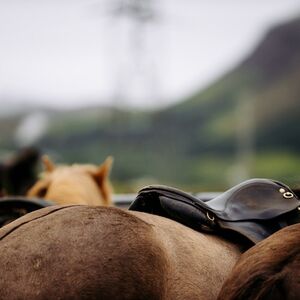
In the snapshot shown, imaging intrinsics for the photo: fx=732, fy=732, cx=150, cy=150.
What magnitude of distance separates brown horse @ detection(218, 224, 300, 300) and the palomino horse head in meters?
1.98

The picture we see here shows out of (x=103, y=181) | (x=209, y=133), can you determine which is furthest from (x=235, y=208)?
(x=209, y=133)

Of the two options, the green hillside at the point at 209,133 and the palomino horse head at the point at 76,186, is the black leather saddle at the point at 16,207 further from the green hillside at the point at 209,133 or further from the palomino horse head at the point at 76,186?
the green hillside at the point at 209,133

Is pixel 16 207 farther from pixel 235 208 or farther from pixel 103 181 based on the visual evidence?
pixel 103 181

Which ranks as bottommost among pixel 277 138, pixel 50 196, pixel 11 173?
pixel 277 138

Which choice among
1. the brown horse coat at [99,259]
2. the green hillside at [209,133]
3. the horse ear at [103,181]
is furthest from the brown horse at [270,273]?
the green hillside at [209,133]

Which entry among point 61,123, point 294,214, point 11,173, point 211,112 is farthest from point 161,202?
point 211,112

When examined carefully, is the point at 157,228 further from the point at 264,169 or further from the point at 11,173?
the point at 264,169

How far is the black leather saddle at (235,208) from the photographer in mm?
2553

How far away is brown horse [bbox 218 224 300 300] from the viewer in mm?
1929

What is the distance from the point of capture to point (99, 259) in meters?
2.06

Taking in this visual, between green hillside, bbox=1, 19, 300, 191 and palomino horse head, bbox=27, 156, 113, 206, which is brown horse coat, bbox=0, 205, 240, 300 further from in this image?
green hillside, bbox=1, 19, 300, 191

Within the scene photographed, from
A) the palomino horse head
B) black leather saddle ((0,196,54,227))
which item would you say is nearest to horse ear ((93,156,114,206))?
the palomino horse head

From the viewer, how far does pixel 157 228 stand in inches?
90.0

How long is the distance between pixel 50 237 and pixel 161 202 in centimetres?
56
